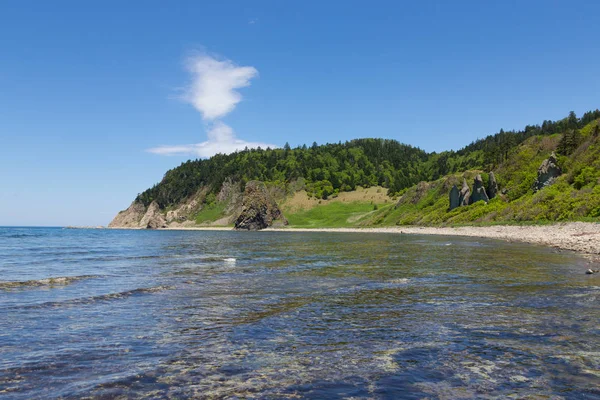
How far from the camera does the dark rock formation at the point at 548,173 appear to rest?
3927 inches

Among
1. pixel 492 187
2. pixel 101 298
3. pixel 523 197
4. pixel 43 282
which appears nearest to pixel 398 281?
pixel 101 298

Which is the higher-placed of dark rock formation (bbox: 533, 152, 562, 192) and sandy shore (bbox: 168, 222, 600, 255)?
dark rock formation (bbox: 533, 152, 562, 192)

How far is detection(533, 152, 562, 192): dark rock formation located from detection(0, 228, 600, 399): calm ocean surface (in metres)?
88.9

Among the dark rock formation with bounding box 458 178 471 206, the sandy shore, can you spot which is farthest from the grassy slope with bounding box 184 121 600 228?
the sandy shore

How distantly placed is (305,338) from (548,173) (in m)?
108

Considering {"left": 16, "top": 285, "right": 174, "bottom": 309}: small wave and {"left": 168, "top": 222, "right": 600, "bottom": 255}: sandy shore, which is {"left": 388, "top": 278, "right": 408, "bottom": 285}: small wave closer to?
{"left": 16, "top": 285, "right": 174, "bottom": 309}: small wave

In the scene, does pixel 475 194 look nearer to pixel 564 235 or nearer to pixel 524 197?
pixel 524 197

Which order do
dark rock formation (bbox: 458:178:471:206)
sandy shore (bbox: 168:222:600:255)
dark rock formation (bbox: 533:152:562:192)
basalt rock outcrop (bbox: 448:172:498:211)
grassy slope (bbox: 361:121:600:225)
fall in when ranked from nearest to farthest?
sandy shore (bbox: 168:222:600:255)
grassy slope (bbox: 361:121:600:225)
dark rock formation (bbox: 533:152:562:192)
basalt rock outcrop (bbox: 448:172:498:211)
dark rock formation (bbox: 458:178:471:206)

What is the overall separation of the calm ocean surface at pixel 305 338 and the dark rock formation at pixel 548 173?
8887 centimetres

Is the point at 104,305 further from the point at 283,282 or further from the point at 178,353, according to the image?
the point at 283,282

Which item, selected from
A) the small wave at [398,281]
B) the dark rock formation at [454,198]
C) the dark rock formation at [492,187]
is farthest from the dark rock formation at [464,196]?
Answer: the small wave at [398,281]

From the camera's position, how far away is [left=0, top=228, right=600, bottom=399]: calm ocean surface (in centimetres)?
841

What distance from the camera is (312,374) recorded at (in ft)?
29.7

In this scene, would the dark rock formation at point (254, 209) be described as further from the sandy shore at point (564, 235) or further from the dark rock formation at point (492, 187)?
the sandy shore at point (564, 235)
